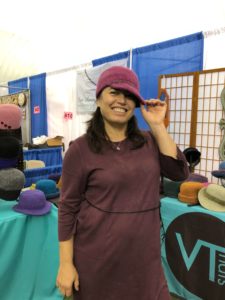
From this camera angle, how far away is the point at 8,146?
4.23 feet

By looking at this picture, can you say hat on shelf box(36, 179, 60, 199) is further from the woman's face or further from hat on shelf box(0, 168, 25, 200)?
the woman's face

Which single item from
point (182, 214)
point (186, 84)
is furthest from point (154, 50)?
point (182, 214)

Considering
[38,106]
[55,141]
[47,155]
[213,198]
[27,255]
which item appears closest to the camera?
[27,255]

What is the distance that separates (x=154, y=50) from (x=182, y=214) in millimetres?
1726

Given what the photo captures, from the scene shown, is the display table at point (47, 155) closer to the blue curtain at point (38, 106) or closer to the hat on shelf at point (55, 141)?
the hat on shelf at point (55, 141)

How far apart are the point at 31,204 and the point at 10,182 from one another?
152 millimetres

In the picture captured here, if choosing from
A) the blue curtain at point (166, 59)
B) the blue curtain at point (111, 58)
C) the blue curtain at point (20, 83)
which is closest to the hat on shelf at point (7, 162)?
the blue curtain at point (166, 59)

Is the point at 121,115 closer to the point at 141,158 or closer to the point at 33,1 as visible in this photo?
the point at 141,158

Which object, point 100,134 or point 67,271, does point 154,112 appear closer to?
point 100,134

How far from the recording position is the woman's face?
806 millimetres

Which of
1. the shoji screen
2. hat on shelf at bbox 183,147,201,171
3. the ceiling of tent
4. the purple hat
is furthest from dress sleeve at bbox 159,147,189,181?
the ceiling of tent

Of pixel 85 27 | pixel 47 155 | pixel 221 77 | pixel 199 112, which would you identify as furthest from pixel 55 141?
pixel 221 77

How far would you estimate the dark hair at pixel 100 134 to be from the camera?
2.70 ft

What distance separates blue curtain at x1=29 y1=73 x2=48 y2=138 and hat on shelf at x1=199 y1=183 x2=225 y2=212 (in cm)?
340
